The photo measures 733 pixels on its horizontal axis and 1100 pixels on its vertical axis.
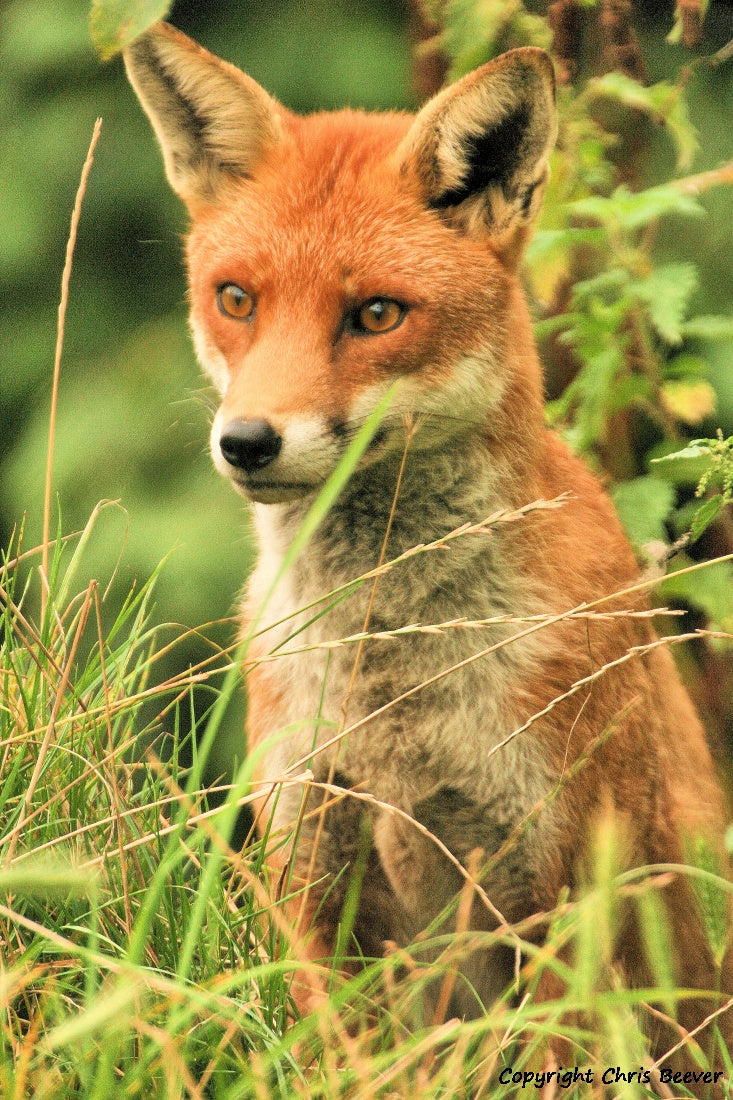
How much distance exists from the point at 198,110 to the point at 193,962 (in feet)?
6.70

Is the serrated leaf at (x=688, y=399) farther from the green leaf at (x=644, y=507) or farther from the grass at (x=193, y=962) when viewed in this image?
the grass at (x=193, y=962)

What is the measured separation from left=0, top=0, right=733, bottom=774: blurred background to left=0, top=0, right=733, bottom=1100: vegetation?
0.02 m

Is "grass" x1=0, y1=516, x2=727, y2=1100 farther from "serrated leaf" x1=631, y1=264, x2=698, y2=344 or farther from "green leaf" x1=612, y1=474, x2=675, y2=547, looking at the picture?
"serrated leaf" x1=631, y1=264, x2=698, y2=344

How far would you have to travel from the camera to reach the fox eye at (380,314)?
261 centimetres

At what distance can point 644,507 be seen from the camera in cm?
346

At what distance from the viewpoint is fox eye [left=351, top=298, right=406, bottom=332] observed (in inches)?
103

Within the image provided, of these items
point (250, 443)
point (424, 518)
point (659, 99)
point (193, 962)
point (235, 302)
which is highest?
point (659, 99)

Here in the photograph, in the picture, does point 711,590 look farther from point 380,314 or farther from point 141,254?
point 141,254

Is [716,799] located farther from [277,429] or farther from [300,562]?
[277,429]

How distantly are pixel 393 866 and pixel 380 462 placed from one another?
959 mm

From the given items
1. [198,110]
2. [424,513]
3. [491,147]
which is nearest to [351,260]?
[491,147]

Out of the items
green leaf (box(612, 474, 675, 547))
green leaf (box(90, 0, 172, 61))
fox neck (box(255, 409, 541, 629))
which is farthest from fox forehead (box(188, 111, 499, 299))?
green leaf (box(612, 474, 675, 547))

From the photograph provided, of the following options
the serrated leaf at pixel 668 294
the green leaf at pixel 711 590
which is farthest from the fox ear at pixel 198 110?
the green leaf at pixel 711 590

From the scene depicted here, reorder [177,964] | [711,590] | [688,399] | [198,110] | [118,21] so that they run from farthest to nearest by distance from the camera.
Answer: [688,399] → [711,590] → [198,110] → [118,21] → [177,964]
